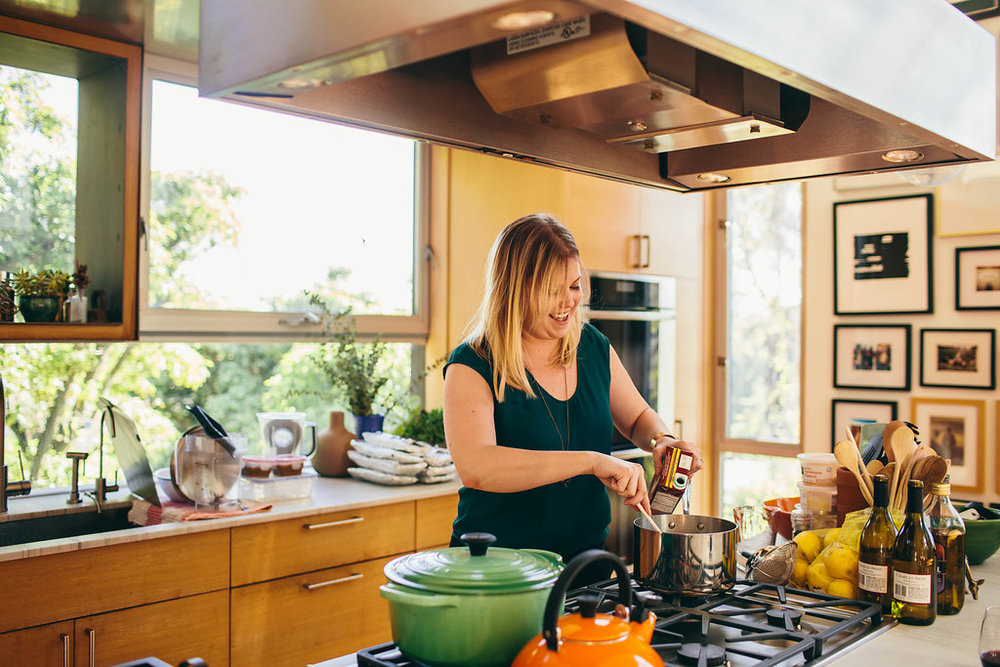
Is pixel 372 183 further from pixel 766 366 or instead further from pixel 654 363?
pixel 766 366

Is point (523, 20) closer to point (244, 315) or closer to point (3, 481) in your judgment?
point (3, 481)

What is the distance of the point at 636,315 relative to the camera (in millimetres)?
3633

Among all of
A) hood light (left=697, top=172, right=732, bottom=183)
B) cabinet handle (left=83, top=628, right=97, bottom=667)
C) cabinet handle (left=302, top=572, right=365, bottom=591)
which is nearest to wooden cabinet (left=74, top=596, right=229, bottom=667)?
cabinet handle (left=83, top=628, right=97, bottom=667)

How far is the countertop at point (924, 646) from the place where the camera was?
48.8 inches

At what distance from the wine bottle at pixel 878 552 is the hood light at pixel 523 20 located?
3.44ft

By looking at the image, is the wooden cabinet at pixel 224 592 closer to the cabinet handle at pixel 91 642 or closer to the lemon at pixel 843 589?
the cabinet handle at pixel 91 642

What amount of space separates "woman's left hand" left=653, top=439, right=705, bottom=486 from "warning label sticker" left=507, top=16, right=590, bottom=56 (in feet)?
2.62

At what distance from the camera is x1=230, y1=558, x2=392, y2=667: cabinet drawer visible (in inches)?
95.5

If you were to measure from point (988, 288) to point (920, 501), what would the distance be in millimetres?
2425

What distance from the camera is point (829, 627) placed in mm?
1335

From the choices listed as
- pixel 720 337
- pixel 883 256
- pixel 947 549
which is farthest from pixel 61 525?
pixel 883 256

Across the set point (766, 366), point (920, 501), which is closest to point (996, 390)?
point (766, 366)

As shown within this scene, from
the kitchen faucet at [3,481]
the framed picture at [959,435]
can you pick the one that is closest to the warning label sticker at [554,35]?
the kitchen faucet at [3,481]

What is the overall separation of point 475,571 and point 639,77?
710 mm
